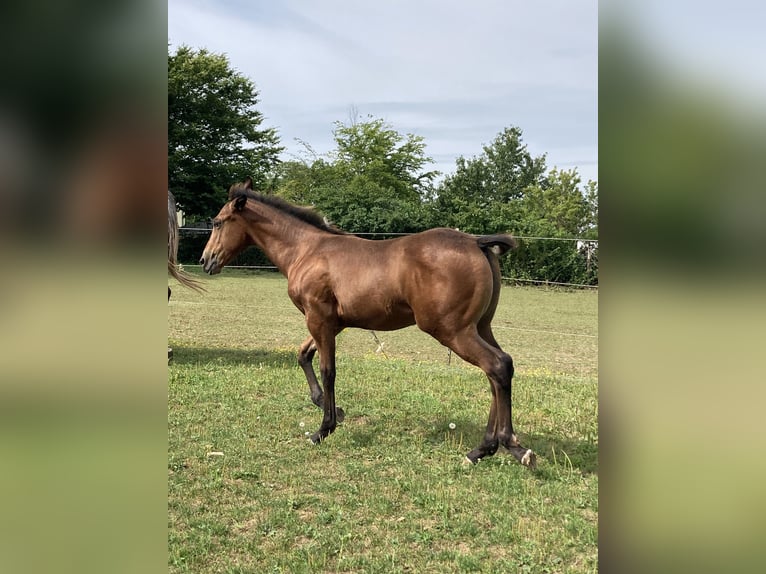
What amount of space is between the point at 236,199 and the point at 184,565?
352 centimetres

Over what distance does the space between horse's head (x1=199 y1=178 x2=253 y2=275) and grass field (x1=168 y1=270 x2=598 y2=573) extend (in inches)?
62.9

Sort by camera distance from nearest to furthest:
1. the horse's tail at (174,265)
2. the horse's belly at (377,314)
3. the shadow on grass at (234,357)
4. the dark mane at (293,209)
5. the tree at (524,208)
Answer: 1. the horse's belly at (377,314)
2. the dark mane at (293,209)
3. the horse's tail at (174,265)
4. the shadow on grass at (234,357)
5. the tree at (524,208)

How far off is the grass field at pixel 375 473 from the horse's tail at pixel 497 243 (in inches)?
66.9

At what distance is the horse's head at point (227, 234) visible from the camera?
561 cm

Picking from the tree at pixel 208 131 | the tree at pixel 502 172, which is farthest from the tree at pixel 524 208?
the tree at pixel 208 131

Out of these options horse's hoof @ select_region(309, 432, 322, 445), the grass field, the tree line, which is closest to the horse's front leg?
horse's hoof @ select_region(309, 432, 322, 445)

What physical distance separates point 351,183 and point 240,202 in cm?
3551

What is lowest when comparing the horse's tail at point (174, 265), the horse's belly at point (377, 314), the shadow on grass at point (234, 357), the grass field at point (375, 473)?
the grass field at point (375, 473)

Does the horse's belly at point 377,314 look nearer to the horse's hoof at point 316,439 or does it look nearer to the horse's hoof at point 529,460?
the horse's hoof at point 316,439

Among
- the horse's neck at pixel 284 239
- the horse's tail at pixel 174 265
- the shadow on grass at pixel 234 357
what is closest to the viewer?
the horse's neck at pixel 284 239

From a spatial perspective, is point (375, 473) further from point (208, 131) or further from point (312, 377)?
point (208, 131)

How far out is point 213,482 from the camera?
13.4ft

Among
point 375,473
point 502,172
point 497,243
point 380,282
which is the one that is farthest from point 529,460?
point 502,172
